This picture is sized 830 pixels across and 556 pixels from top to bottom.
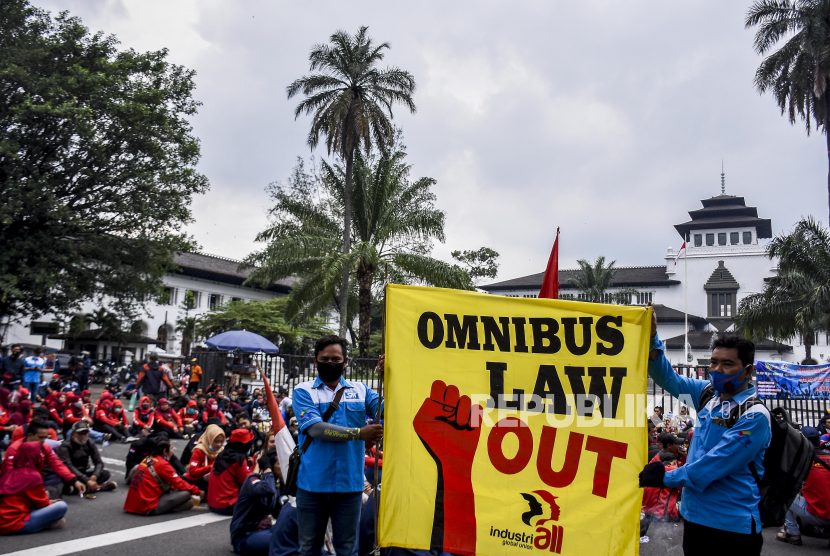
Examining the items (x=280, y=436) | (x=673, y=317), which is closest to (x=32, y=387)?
(x=280, y=436)

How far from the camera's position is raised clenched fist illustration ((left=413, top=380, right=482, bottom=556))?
3.54m

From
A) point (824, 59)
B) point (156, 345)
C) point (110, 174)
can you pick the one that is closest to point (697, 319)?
point (824, 59)

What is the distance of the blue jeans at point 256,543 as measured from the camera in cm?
619

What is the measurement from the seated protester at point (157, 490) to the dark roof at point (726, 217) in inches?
2358

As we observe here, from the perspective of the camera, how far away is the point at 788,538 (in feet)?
24.8

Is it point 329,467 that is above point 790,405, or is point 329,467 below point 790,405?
below

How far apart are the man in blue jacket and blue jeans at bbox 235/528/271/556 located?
4.14m

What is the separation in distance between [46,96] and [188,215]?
21.6 feet

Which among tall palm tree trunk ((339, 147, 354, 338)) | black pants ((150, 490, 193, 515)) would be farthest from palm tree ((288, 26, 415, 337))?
black pants ((150, 490, 193, 515))

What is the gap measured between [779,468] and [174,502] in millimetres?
7044

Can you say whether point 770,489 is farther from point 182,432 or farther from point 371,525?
point 182,432

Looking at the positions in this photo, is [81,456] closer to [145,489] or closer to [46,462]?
[46,462]

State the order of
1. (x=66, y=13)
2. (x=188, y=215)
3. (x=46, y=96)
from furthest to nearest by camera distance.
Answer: (x=188, y=215) < (x=66, y=13) < (x=46, y=96)

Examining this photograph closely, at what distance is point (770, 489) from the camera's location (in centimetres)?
317
